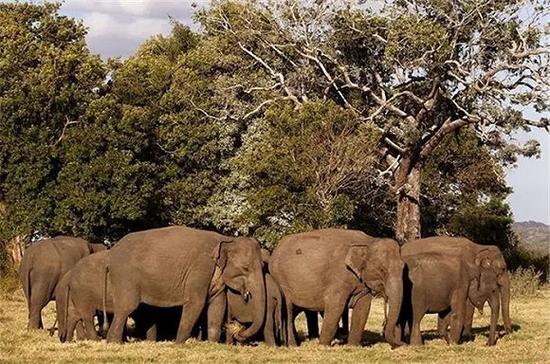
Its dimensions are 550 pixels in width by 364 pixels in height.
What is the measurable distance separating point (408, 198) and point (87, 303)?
23130 mm

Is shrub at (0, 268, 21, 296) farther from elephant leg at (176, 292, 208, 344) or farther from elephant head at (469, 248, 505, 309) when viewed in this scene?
elephant head at (469, 248, 505, 309)

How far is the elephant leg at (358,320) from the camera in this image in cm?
1925

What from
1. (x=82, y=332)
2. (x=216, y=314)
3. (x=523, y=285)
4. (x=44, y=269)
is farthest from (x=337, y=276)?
(x=523, y=285)

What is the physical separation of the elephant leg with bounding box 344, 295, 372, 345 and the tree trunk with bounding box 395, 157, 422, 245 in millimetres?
20707

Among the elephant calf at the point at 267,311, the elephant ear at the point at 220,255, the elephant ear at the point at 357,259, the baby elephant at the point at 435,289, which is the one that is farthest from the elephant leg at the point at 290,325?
the baby elephant at the point at 435,289

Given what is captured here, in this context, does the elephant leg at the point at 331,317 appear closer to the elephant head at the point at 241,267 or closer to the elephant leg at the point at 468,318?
the elephant head at the point at 241,267

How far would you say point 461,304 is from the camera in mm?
20172

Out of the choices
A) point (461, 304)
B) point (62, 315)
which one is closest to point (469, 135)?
point (461, 304)

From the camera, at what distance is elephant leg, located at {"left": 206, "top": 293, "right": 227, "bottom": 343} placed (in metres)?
18.9

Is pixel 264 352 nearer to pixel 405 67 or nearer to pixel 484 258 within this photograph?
pixel 484 258

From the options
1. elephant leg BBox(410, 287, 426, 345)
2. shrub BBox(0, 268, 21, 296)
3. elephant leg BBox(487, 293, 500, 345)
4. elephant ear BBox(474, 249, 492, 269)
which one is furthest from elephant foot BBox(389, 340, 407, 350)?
shrub BBox(0, 268, 21, 296)

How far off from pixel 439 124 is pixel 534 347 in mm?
22424

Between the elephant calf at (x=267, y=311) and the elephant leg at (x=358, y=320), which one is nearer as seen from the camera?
the elephant calf at (x=267, y=311)

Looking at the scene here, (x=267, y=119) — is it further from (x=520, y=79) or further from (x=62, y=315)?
(x=62, y=315)
